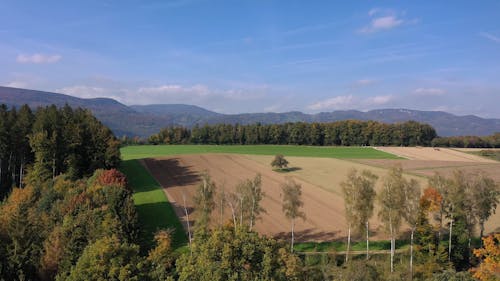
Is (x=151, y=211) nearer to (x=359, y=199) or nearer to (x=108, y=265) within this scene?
(x=359, y=199)

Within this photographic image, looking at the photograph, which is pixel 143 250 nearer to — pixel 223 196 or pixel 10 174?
pixel 223 196

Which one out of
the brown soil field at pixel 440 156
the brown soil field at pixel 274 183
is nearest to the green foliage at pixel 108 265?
the brown soil field at pixel 274 183

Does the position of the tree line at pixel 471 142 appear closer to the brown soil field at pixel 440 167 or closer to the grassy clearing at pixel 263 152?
the grassy clearing at pixel 263 152

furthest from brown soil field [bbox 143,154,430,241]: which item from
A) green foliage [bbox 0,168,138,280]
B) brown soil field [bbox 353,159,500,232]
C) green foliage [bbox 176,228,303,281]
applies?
green foliage [bbox 176,228,303,281]

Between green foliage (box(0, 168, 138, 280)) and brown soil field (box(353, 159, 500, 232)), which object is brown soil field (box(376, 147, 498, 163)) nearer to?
brown soil field (box(353, 159, 500, 232))

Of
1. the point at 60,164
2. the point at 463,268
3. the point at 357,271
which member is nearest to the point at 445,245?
the point at 463,268

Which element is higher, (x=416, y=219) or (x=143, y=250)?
(x=416, y=219)

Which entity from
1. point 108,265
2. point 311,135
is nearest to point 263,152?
point 311,135
